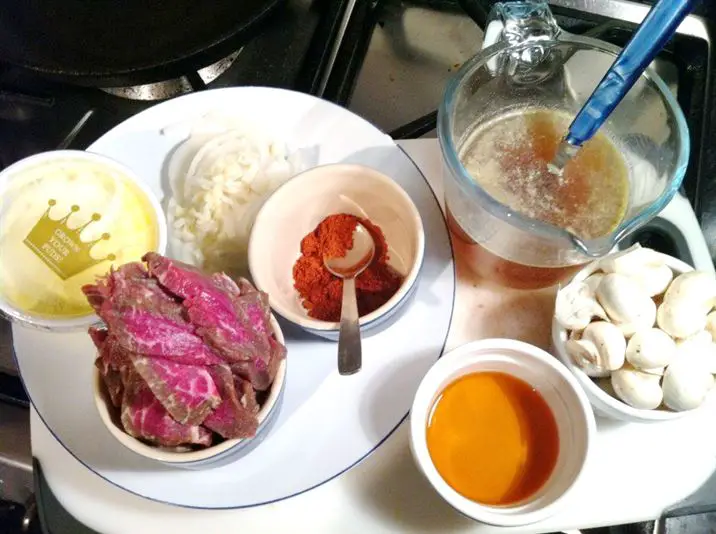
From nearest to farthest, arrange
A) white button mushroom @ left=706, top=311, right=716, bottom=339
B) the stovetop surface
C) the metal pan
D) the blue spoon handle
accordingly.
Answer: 1. the blue spoon handle
2. white button mushroom @ left=706, top=311, right=716, bottom=339
3. the metal pan
4. the stovetop surface

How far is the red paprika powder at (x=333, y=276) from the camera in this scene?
68cm

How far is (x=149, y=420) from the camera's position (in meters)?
0.55

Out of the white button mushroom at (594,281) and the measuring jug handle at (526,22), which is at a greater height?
the measuring jug handle at (526,22)

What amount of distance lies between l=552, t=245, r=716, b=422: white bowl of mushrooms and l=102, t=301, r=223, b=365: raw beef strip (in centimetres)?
33

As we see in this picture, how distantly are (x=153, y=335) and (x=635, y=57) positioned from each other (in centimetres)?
43

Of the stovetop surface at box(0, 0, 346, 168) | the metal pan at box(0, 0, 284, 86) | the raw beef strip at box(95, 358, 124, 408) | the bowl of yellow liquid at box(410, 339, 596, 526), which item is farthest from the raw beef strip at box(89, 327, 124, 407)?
the stovetop surface at box(0, 0, 346, 168)

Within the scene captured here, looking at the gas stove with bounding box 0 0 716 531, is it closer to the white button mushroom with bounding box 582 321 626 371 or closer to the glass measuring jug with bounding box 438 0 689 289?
the glass measuring jug with bounding box 438 0 689 289

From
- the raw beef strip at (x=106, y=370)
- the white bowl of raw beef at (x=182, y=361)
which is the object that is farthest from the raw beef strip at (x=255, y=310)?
the raw beef strip at (x=106, y=370)

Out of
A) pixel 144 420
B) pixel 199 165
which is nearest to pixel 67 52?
pixel 199 165

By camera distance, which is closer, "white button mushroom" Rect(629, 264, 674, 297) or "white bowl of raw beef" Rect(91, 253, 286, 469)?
"white bowl of raw beef" Rect(91, 253, 286, 469)

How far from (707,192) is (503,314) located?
0.36m

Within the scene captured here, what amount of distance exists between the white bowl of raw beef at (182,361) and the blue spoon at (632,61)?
1.06 ft

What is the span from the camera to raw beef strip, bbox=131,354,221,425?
518mm

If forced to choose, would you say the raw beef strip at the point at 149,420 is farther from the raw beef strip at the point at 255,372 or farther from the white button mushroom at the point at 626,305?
the white button mushroom at the point at 626,305
